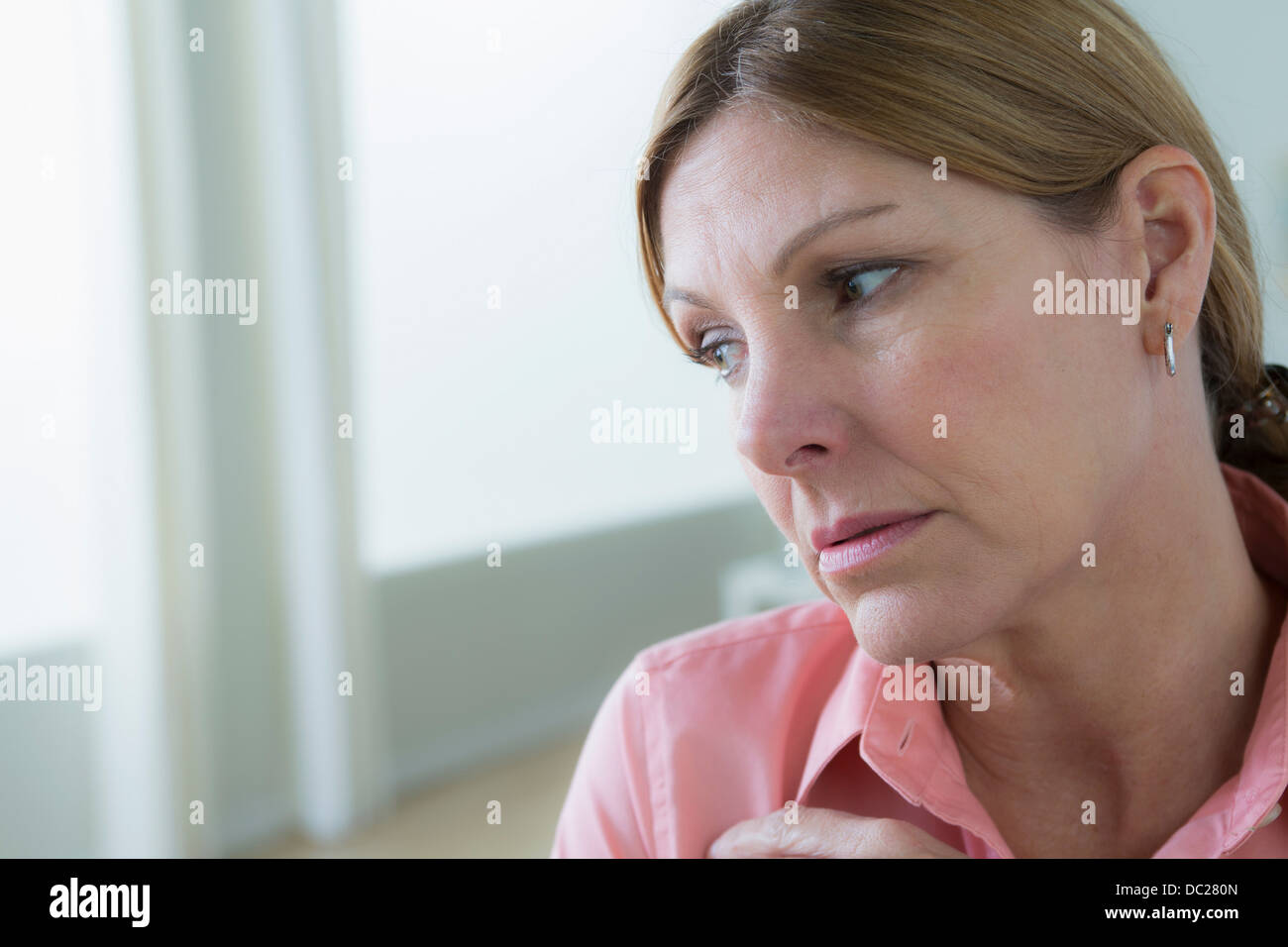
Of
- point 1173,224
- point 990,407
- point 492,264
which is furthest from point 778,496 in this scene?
point 492,264

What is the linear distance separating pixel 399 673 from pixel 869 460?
253 centimetres

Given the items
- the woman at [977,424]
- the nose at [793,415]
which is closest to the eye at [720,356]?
the woman at [977,424]

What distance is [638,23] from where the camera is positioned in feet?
10.7

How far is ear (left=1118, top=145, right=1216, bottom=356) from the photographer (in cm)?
88

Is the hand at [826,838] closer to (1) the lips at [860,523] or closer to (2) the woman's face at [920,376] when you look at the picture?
(2) the woman's face at [920,376]

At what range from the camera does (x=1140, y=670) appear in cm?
97

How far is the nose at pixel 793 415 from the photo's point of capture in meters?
0.83

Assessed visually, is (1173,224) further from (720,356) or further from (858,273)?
(720,356)

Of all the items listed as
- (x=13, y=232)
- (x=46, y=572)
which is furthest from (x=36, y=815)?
(x=13, y=232)

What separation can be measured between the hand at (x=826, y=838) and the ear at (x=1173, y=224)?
1.51ft

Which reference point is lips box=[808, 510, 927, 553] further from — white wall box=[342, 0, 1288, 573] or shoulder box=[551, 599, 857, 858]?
white wall box=[342, 0, 1288, 573]

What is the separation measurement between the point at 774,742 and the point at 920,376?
418 mm

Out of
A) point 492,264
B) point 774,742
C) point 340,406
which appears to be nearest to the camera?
point 774,742

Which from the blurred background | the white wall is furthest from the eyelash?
the white wall
